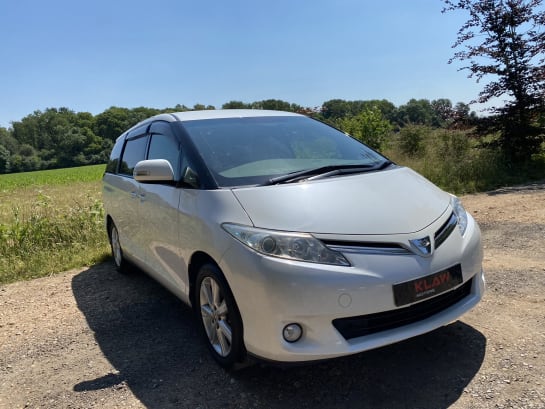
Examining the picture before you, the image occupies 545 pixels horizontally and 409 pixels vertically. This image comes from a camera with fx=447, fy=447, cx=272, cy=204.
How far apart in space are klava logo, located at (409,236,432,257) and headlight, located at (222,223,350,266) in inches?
16.9

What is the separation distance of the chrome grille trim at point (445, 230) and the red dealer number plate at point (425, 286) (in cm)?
17

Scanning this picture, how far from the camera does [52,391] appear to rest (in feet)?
9.92

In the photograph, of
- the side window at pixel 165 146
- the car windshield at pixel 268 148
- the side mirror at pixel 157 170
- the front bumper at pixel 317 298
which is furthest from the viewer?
the side window at pixel 165 146

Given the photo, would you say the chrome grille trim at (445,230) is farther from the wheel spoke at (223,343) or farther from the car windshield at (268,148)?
the wheel spoke at (223,343)

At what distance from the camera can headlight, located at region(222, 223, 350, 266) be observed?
241cm

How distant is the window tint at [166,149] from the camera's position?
11.6 feet

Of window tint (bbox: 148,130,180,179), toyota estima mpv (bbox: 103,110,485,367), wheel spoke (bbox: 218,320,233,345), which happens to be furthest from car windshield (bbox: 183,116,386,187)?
wheel spoke (bbox: 218,320,233,345)

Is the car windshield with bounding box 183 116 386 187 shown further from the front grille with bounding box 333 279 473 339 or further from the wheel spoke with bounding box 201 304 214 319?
the front grille with bounding box 333 279 473 339

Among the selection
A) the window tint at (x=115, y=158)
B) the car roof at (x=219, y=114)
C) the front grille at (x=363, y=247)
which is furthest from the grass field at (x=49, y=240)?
the front grille at (x=363, y=247)

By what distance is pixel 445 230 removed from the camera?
2.78 metres

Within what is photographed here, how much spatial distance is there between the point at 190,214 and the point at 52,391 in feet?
4.97

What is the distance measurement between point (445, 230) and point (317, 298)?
100 centimetres

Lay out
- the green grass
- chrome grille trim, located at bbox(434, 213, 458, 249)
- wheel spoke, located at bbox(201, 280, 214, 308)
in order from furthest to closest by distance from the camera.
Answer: the green grass → wheel spoke, located at bbox(201, 280, 214, 308) → chrome grille trim, located at bbox(434, 213, 458, 249)

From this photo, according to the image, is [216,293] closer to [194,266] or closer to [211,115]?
[194,266]
